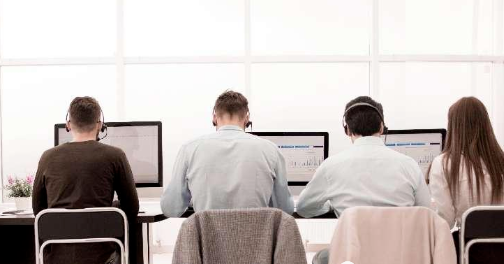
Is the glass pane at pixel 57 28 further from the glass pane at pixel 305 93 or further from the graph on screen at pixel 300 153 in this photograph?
the graph on screen at pixel 300 153

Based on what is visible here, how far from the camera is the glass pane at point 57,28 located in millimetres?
5148

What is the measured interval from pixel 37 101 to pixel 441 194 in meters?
3.76

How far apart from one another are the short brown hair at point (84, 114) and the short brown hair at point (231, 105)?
0.62m

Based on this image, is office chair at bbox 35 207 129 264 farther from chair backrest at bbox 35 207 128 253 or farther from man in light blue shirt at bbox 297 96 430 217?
man in light blue shirt at bbox 297 96 430 217

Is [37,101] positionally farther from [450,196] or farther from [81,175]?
[450,196]

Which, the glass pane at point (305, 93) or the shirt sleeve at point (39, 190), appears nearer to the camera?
the shirt sleeve at point (39, 190)

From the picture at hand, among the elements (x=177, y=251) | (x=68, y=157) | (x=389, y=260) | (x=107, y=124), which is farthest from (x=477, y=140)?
(x=107, y=124)

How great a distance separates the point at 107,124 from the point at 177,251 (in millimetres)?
1949

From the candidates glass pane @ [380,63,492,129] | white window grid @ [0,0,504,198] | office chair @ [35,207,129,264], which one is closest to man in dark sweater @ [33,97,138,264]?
office chair @ [35,207,129,264]

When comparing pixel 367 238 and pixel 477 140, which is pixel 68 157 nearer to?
pixel 367 238

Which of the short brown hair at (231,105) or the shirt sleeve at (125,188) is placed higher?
the short brown hair at (231,105)

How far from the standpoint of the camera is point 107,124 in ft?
12.3

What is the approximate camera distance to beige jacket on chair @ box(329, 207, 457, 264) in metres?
2.14

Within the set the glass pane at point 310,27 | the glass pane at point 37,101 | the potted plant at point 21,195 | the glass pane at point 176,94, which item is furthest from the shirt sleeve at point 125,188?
the glass pane at point 310,27
